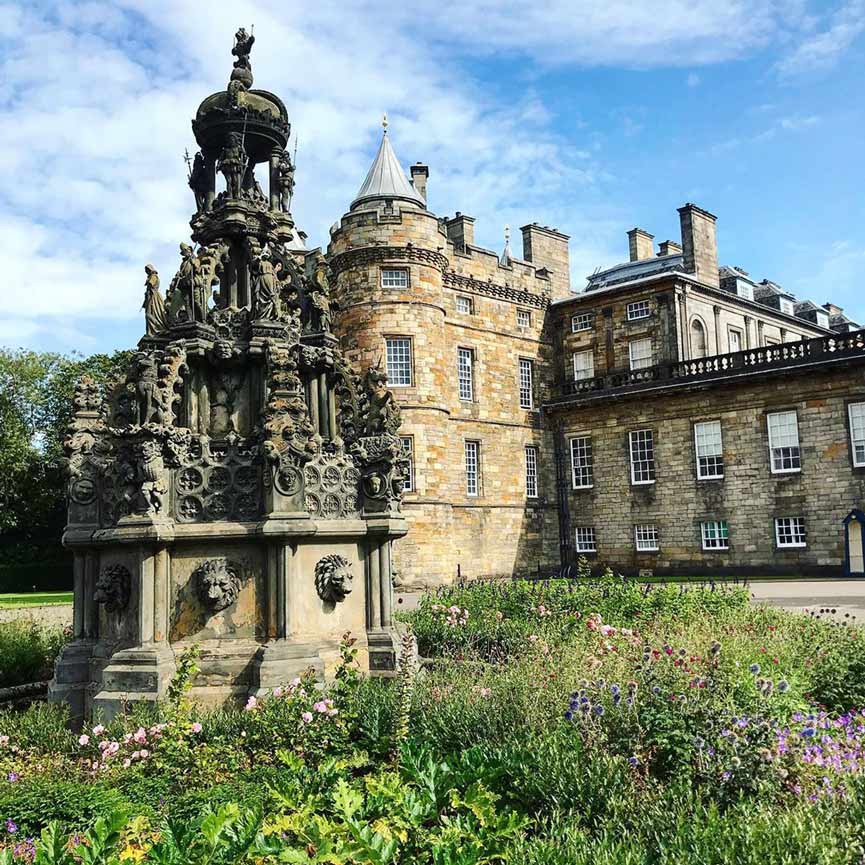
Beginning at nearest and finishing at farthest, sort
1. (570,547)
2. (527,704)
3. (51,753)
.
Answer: (527,704), (51,753), (570,547)

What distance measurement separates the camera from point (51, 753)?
7539mm

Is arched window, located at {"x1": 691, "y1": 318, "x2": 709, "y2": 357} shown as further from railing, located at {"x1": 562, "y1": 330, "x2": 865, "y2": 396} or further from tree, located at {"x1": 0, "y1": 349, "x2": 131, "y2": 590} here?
tree, located at {"x1": 0, "y1": 349, "x2": 131, "y2": 590}

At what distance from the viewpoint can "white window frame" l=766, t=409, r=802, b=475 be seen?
104 ft

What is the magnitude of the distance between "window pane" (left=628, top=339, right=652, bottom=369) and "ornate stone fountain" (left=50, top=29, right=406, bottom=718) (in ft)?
95.4

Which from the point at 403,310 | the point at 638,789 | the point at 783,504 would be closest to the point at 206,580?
the point at 638,789

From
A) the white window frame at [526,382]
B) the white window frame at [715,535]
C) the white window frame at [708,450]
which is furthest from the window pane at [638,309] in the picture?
the white window frame at [715,535]

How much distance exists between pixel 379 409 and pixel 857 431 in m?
25.6

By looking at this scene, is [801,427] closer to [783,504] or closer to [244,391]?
[783,504]

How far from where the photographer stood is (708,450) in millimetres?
34219

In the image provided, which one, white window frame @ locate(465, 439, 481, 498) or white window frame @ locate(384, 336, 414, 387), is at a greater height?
white window frame @ locate(384, 336, 414, 387)

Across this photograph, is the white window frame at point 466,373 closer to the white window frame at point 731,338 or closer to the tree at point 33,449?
the white window frame at point 731,338

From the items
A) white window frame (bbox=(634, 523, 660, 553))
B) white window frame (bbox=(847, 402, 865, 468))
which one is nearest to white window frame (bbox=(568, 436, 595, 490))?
white window frame (bbox=(634, 523, 660, 553))

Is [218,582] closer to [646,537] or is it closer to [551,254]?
[646,537]

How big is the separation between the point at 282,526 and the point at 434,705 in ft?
8.65
